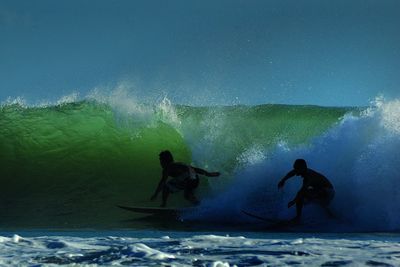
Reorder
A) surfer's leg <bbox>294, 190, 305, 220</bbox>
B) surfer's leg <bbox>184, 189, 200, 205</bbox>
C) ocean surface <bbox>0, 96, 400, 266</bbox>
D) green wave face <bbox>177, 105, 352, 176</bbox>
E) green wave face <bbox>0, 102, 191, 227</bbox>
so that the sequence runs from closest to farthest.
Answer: ocean surface <bbox>0, 96, 400, 266</bbox>
surfer's leg <bbox>294, 190, 305, 220</bbox>
surfer's leg <bbox>184, 189, 200, 205</bbox>
green wave face <bbox>0, 102, 191, 227</bbox>
green wave face <bbox>177, 105, 352, 176</bbox>

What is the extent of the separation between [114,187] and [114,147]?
2.02m

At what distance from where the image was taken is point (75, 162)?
13.2m

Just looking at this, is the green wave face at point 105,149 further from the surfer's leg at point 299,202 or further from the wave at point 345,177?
the surfer's leg at point 299,202

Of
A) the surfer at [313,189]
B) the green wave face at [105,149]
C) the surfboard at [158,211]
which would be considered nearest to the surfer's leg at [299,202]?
the surfer at [313,189]

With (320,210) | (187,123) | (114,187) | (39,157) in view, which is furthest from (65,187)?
(320,210)

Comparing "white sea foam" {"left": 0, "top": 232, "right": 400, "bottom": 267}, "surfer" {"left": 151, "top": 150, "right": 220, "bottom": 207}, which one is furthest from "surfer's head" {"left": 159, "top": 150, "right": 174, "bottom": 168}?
"white sea foam" {"left": 0, "top": 232, "right": 400, "bottom": 267}

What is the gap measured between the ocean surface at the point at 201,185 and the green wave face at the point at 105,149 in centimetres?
3

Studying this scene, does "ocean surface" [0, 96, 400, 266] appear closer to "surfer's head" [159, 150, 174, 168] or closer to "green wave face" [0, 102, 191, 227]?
"green wave face" [0, 102, 191, 227]

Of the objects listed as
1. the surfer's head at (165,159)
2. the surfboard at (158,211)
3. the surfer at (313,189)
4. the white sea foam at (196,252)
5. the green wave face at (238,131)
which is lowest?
the white sea foam at (196,252)

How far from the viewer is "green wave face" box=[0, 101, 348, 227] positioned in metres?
10.8

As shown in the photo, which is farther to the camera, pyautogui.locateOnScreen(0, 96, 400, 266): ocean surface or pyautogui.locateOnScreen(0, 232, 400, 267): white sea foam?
Answer: pyautogui.locateOnScreen(0, 96, 400, 266): ocean surface

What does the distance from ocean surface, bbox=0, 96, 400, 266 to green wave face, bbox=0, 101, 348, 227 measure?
32 mm

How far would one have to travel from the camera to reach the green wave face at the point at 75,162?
10.5 metres

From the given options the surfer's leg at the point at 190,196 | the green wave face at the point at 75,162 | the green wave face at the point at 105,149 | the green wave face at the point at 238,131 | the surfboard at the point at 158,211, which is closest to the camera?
the surfboard at the point at 158,211
